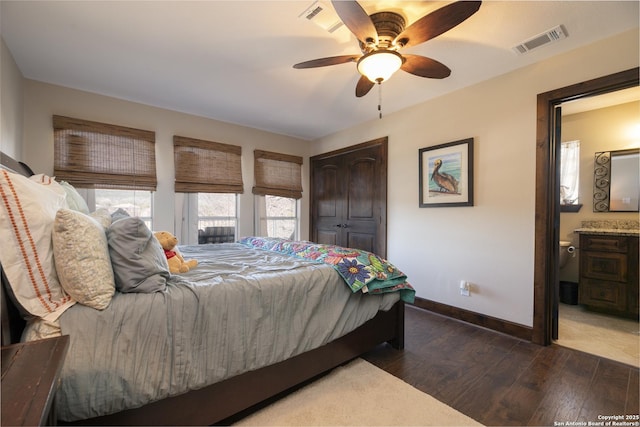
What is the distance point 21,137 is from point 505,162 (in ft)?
15.3

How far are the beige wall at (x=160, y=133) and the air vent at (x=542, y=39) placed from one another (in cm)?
329

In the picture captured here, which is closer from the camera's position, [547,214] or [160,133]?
[547,214]

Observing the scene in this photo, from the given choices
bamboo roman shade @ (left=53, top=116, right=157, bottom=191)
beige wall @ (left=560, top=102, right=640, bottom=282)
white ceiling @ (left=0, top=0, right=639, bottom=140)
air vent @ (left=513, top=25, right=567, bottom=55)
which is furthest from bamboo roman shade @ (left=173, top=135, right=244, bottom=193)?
beige wall @ (left=560, top=102, right=640, bottom=282)

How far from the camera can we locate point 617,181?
3.25 metres

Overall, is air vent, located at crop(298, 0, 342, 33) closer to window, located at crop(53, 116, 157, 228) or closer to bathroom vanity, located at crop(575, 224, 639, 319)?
window, located at crop(53, 116, 157, 228)

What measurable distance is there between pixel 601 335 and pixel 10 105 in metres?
5.54

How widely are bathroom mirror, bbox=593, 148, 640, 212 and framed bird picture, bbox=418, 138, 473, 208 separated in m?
2.00

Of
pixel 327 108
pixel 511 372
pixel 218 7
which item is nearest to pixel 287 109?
pixel 327 108

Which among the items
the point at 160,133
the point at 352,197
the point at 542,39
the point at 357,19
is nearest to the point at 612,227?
the point at 542,39

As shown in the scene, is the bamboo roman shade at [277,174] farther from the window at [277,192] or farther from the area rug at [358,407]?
the area rug at [358,407]

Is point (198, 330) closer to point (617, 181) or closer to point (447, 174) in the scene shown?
point (447, 174)

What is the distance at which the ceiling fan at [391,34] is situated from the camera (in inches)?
56.5

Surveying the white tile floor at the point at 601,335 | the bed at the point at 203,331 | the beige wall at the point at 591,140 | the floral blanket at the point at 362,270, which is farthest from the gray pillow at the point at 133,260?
the beige wall at the point at 591,140

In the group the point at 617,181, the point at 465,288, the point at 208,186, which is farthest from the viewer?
the point at 208,186
